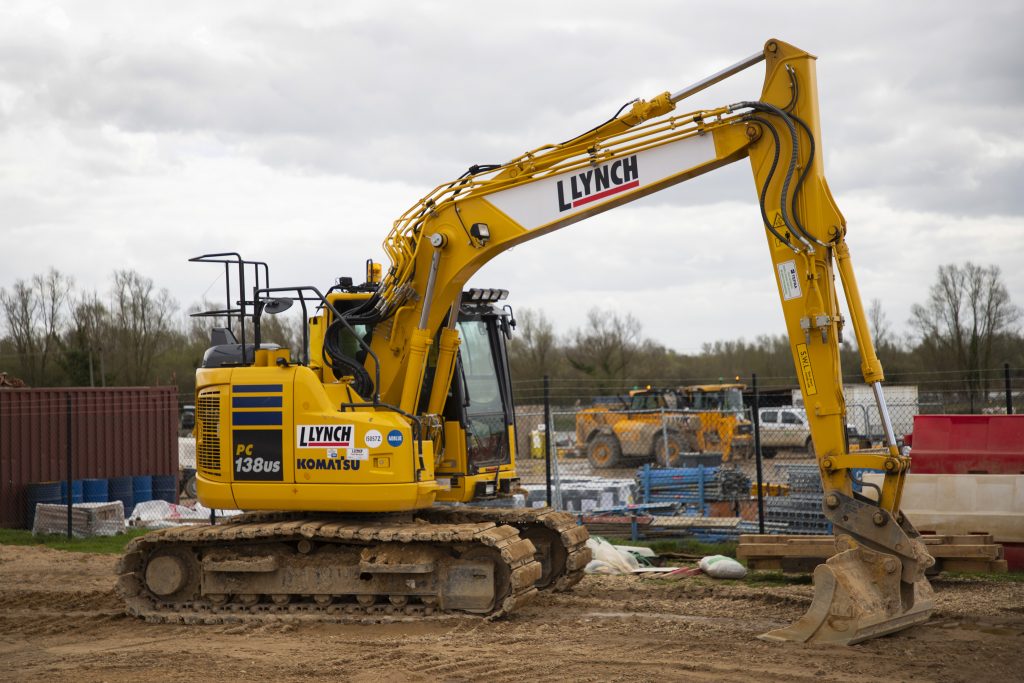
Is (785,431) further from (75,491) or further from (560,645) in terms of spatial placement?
(560,645)

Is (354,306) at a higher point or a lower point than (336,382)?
higher

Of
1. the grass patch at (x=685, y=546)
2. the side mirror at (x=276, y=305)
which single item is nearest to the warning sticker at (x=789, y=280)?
the side mirror at (x=276, y=305)

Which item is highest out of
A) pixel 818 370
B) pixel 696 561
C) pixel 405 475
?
pixel 818 370

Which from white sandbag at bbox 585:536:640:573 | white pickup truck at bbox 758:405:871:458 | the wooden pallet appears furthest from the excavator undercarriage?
white pickup truck at bbox 758:405:871:458

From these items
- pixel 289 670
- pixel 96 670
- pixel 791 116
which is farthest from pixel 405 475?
pixel 791 116

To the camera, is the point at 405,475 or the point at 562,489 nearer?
the point at 405,475

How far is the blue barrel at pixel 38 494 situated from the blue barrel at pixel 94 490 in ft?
2.17

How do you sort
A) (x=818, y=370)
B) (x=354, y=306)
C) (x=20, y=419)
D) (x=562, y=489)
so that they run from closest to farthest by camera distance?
(x=818, y=370) < (x=354, y=306) < (x=562, y=489) < (x=20, y=419)

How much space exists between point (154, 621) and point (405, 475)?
2.79 m

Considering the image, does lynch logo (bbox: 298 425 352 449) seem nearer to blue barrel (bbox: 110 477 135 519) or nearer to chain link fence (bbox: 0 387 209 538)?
chain link fence (bbox: 0 387 209 538)

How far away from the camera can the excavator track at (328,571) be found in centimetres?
982

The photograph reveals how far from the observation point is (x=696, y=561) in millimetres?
13391

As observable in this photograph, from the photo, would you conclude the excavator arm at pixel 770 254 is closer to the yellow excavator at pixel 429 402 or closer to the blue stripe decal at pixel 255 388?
the yellow excavator at pixel 429 402

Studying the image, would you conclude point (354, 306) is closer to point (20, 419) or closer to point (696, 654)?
point (696, 654)
